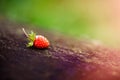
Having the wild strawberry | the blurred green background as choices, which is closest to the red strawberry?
the wild strawberry

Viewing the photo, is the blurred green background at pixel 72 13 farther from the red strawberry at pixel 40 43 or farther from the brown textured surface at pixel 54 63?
the red strawberry at pixel 40 43

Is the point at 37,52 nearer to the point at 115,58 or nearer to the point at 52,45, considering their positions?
the point at 52,45

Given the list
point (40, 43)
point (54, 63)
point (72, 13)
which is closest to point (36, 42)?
point (40, 43)

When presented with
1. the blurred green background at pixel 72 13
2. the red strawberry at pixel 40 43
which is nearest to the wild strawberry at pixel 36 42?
the red strawberry at pixel 40 43

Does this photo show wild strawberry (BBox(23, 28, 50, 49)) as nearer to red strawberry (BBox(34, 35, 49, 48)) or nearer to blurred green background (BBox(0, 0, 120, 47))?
red strawberry (BBox(34, 35, 49, 48))

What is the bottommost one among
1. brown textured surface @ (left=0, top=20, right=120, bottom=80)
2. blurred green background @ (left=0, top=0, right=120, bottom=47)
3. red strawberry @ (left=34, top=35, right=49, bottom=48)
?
brown textured surface @ (left=0, top=20, right=120, bottom=80)
